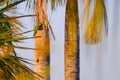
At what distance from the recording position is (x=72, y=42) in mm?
4984

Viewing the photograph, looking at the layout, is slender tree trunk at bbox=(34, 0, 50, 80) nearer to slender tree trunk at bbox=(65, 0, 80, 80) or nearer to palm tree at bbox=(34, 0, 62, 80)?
palm tree at bbox=(34, 0, 62, 80)

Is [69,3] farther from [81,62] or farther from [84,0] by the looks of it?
[81,62]

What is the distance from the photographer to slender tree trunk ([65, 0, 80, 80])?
4.97 metres

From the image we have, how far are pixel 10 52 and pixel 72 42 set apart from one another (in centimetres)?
364

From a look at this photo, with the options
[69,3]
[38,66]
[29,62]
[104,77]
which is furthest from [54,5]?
[29,62]

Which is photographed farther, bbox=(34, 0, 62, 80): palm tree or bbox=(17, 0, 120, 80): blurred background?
bbox=(17, 0, 120, 80): blurred background

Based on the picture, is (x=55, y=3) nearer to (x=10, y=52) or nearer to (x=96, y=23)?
(x=96, y=23)

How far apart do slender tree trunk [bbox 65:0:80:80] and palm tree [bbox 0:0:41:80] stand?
142 inches

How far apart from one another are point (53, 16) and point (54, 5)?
0.27 metres

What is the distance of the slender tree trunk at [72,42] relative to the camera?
4.97m

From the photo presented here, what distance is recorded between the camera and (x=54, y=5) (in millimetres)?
4914

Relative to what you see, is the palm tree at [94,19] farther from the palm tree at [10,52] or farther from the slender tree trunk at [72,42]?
the palm tree at [10,52]

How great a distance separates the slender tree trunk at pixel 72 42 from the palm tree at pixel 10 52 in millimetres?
3611

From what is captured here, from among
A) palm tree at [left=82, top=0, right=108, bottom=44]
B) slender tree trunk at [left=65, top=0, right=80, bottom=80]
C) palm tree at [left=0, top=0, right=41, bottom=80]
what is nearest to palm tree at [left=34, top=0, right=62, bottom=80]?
slender tree trunk at [left=65, top=0, right=80, bottom=80]
